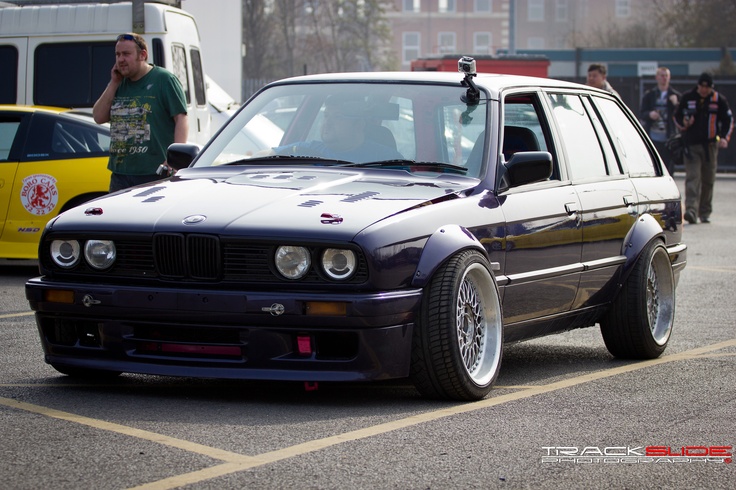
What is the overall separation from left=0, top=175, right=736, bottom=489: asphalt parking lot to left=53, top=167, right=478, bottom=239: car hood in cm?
75

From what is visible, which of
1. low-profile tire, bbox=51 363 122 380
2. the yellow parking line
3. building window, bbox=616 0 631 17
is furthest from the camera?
building window, bbox=616 0 631 17

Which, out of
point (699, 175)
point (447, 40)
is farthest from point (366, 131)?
point (447, 40)

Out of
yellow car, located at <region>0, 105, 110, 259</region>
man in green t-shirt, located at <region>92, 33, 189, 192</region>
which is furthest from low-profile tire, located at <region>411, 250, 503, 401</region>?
yellow car, located at <region>0, 105, 110, 259</region>

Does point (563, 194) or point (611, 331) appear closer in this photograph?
point (563, 194)

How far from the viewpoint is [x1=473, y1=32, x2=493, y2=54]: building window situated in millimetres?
94938

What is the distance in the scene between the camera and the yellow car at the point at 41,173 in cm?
1155

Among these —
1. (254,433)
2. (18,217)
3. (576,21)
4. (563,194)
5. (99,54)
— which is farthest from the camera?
(576,21)

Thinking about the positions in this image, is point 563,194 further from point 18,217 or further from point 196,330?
point 18,217

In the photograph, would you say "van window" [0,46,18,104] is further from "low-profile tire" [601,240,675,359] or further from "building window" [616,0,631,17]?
"building window" [616,0,631,17]

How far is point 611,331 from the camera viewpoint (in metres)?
7.61

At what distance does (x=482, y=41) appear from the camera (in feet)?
313

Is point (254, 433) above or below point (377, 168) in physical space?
below

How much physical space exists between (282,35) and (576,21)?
39.9 meters

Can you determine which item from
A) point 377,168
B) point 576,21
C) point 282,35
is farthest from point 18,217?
point 576,21
